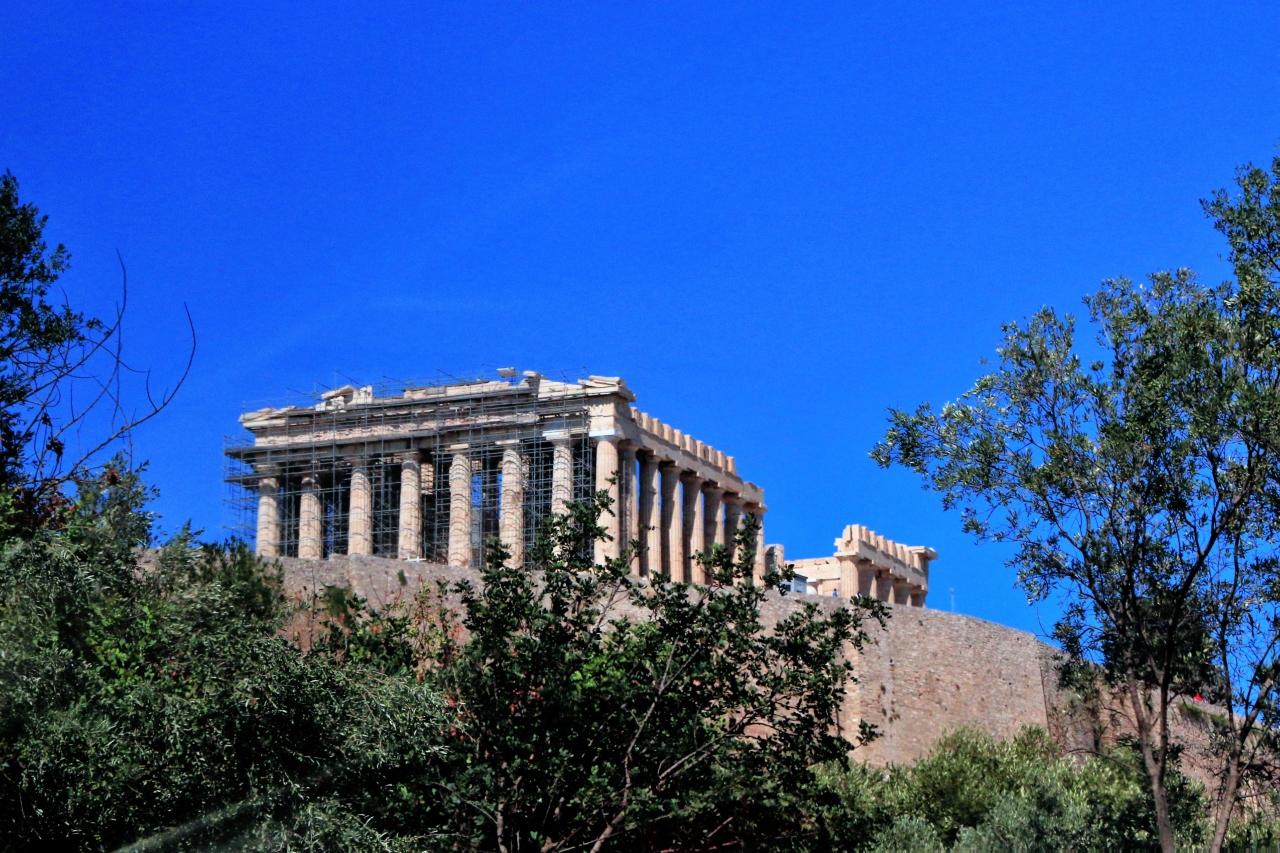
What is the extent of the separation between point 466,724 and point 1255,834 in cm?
1262

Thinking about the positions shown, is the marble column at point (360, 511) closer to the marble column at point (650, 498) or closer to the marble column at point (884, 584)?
the marble column at point (650, 498)

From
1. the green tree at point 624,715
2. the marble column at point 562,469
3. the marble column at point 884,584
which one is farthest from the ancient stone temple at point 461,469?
the green tree at point 624,715

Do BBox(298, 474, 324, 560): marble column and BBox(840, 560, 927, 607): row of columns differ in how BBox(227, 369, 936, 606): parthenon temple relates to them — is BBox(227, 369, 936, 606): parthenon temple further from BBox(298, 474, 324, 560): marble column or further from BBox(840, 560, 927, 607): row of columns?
BBox(840, 560, 927, 607): row of columns

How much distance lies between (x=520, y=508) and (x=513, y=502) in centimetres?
26

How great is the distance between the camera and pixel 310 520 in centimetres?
4281

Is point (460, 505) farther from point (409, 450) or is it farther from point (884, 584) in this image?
point (884, 584)

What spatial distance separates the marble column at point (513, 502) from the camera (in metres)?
39.9

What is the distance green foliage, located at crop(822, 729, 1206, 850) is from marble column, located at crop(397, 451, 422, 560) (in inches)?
612

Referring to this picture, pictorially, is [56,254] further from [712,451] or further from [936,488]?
[712,451]

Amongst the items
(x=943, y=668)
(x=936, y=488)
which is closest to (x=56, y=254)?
(x=936, y=488)

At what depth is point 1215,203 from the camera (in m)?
16.3

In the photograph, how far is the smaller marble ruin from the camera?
48.1m

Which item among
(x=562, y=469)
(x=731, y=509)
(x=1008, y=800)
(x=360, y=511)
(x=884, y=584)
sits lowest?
(x=1008, y=800)

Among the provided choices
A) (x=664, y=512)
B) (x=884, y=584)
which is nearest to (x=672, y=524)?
(x=664, y=512)
